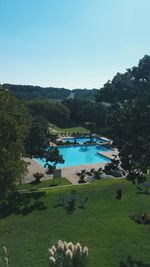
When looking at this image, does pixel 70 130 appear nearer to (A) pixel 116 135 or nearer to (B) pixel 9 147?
(B) pixel 9 147

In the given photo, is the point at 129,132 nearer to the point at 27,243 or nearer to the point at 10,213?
the point at 27,243

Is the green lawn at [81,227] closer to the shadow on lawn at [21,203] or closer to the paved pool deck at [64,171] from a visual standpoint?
the shadow on lawn at [21,203]

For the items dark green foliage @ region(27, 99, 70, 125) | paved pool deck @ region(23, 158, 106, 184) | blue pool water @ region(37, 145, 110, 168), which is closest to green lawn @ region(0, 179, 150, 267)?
paved pool deck @ region(23, 158, 106, 184)

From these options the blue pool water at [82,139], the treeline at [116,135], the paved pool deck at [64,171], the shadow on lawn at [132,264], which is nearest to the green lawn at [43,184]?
the paved pool deck at [64,171]

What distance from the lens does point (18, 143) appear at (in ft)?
78.8

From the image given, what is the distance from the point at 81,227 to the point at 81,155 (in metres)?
31.6

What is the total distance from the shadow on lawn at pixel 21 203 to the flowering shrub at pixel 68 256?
48.7ft

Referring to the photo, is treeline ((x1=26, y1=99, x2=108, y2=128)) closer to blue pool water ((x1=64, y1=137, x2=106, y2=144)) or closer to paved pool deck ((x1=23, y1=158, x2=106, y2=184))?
blue pool water ((x1=64, y1=137, x2=106, y2=144))

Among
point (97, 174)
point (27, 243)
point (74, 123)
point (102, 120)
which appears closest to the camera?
point (27, 243)

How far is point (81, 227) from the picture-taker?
886 inches

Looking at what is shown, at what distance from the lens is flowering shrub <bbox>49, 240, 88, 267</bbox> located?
10.1 meters

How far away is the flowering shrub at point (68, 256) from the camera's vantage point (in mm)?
10102

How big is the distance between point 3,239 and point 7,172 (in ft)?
13.8

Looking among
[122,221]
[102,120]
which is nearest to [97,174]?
[122,221]
